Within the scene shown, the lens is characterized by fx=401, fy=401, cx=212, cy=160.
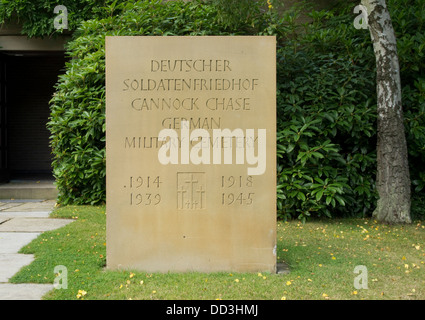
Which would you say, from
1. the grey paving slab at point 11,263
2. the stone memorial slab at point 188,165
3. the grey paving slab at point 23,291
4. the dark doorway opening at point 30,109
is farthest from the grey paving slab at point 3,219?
the dark doorway opening at point 30,109

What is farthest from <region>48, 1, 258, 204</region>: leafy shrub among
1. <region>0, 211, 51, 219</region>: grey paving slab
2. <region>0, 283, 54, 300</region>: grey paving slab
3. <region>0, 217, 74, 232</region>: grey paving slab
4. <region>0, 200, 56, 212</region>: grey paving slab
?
<region>0, 283, 54, 300</region>: grey paving slab

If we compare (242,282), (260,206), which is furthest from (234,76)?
(242,282)

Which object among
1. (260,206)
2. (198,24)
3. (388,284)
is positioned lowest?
(388,284)

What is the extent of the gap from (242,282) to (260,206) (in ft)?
2.22

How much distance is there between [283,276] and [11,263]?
2.54 m

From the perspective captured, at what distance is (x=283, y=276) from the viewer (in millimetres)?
3473

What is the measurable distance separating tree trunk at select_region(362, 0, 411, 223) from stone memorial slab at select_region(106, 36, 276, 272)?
2.76 meters

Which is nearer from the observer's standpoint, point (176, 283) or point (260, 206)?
point (176, 283)

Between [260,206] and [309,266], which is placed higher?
[260,206]

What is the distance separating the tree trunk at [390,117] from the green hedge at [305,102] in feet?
1.03

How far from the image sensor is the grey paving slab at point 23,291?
9.71 feet

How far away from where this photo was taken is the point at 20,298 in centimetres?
294

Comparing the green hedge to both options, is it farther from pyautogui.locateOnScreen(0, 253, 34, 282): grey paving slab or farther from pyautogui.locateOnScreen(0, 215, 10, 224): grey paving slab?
pyautogui.locateOnScreen(0, 253, 34, 282): grey paving slab

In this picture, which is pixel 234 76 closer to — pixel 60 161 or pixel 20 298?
pixel 20 298
